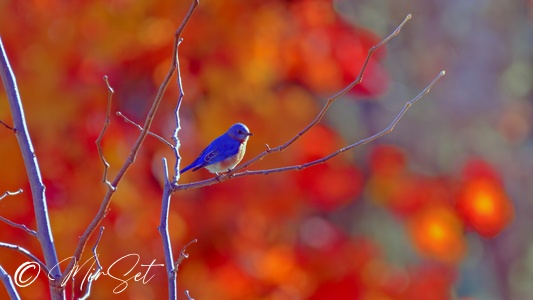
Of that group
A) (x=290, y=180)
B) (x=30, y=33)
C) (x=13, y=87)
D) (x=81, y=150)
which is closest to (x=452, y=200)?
(x=290, y=180)

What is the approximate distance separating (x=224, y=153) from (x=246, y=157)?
219 centimetres

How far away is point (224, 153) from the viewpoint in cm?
337

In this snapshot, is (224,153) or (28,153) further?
(224,153)

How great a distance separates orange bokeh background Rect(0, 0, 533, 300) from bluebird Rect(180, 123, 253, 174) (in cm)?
148

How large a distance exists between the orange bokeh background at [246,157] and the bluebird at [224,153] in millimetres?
1481

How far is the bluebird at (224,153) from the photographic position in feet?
11.0

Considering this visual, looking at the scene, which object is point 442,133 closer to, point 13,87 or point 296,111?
point 296,111

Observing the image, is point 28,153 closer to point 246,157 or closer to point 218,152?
point 218,152

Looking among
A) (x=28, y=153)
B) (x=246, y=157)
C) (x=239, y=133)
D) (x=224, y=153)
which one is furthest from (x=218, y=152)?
(x=246, y=157)

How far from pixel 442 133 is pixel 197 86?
4.27 m

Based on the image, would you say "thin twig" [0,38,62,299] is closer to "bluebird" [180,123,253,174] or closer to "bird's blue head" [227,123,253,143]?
"bluebird" [180,123,253,174]

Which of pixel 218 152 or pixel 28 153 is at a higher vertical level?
pixel 218 152

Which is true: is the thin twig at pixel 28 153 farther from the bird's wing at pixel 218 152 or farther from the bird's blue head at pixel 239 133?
the bird's blue head at pixel 239 133

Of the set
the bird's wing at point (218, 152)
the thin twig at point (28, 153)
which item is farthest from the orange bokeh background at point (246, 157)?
the thin twig at point (28, 153)
